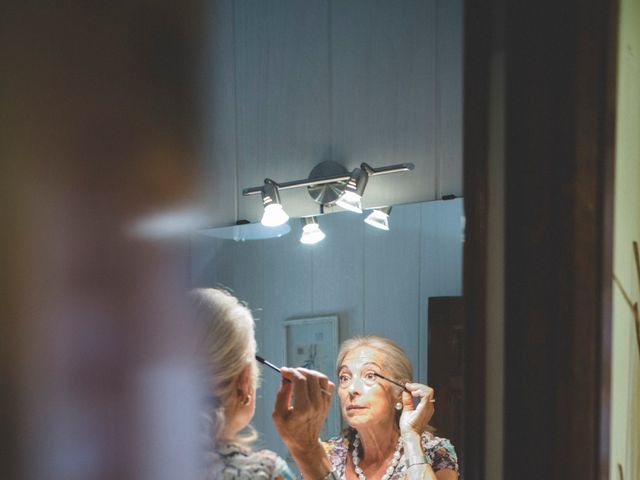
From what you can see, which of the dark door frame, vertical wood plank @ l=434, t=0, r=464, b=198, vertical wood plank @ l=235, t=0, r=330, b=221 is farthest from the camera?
vertical wood plank @ l=434, t=0, r=464, b=198

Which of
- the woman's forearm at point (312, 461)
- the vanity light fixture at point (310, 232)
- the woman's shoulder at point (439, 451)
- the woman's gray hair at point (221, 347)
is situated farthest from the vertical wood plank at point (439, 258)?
the woman's gray hair at point (221, 347)

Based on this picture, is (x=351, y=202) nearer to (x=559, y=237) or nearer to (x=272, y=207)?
(x=272, y=207)

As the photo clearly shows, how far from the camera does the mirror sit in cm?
117

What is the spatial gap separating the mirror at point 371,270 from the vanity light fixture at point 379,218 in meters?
0.01

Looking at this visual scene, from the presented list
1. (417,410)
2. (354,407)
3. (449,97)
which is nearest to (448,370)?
(417,410)

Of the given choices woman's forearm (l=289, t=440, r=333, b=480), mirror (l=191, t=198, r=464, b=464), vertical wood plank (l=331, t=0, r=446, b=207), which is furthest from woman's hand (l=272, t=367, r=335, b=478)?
vertical wood plank (l=331, t=0, r=446, b=207)

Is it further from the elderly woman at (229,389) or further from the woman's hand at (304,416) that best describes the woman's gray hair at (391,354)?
the elderly woman at (229,389)

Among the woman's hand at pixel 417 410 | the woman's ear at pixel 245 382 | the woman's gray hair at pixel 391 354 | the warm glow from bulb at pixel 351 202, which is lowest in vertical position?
the woman's hand at pixel 417 410

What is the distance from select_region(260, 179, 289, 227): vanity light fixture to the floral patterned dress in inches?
16.9

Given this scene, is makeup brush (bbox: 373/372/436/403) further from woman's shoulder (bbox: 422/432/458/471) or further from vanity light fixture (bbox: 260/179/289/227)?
vanity light fixture (bbox: 260/179/289/227)

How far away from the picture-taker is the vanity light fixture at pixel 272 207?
120 centimetres

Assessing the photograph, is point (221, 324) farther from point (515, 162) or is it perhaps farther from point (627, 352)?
point (627, 352)

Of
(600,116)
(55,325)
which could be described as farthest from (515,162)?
(55,325)

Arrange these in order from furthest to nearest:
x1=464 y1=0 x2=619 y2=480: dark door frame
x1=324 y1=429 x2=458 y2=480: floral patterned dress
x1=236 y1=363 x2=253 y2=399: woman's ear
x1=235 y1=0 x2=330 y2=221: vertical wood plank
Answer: x1=324 y1=429 x2=458 y2=480: floral patterned dress, x1=235 y1=0 x2=330 y2=221: vertical wood plank, x1=464 y1=0 x2=619 y2=480: dark door frame, x1=236 y1=363 x2=253 y2=399: woman's ear
